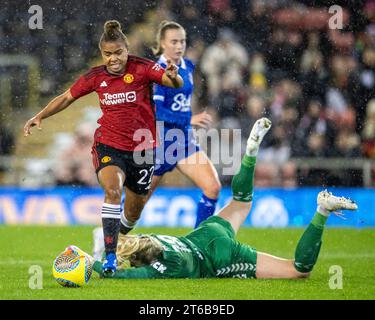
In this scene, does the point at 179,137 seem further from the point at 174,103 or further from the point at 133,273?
the point at 133,273

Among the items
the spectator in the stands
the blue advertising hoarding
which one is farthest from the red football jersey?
the spectator in the stands

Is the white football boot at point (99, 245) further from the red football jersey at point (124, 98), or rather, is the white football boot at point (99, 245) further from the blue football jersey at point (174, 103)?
the blue football jersey at point (174, 103)

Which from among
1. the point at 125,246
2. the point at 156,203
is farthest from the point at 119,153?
the point at 156,203

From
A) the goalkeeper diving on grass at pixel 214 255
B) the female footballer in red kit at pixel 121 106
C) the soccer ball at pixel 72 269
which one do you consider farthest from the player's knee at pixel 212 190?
the soccer ball at pixel 72 269

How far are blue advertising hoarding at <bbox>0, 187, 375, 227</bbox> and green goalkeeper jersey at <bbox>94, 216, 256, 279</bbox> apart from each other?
6.11 metres

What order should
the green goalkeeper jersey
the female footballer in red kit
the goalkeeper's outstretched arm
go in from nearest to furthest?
the green goalkeeper jersey, the goalkeeper's outstretched arm, the female footballer in red kit

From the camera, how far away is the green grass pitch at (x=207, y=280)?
6.95m

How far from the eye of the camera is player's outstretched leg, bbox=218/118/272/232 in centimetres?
812

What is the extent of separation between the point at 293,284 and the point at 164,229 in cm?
566

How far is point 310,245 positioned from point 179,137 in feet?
9.62

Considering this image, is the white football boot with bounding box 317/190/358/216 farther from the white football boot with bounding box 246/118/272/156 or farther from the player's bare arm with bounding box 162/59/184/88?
the player's bare arm with bounding box 162/59/184/88

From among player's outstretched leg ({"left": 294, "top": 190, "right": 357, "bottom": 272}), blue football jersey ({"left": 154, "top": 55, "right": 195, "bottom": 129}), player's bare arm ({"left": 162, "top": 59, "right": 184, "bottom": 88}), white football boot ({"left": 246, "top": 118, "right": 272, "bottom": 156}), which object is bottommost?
player's outstretched leg ({"left": 294, "top": 190, "right": 357, "bottom": 272})

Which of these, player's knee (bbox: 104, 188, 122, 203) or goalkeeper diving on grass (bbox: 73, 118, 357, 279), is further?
player's knee (bbox: 104, 188, 122, 203)

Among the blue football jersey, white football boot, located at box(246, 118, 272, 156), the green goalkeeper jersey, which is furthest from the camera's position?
the blue football jersey
